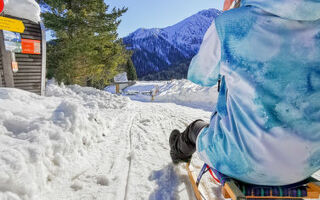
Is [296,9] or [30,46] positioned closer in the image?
[296,9]

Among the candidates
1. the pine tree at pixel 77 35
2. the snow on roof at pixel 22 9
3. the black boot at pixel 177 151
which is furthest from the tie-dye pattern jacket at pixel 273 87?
the pine tree at pixel 77 35

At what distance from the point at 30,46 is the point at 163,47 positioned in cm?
17122

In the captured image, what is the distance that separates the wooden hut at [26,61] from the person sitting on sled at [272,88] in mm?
A: 5230

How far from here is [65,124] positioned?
2.27 m

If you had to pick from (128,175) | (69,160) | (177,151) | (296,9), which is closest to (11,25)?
(69,160)

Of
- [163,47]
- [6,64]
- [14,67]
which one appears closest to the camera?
[6,64]

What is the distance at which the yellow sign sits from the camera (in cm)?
382

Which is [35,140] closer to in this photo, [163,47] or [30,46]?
[30,46]

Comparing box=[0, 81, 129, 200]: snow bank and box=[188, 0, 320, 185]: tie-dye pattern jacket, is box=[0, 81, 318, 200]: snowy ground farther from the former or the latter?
box=[188, 0, 320, 185]: tie-dye pattern jacket

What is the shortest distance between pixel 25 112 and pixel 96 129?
1.06 meters

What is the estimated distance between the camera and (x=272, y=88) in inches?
32.9

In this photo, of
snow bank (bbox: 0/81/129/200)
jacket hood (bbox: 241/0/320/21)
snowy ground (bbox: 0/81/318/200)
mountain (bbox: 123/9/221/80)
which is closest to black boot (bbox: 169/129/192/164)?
snowy ground (bbox: 0/81/318/200)

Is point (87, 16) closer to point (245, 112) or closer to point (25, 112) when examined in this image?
point (25, 112)

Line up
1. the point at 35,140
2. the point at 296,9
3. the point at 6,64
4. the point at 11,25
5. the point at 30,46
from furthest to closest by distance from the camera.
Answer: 1. the point at 30,46
2. the point at 6,64
3. the point at 11,25
4. the point at 35,140
5. the point at 296,9
